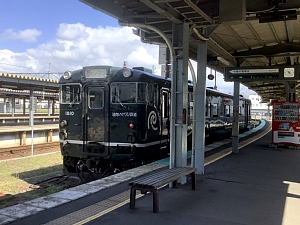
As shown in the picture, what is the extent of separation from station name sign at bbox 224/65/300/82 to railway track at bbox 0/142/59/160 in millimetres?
9851

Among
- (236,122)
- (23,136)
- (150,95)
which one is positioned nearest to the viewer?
(150,95)

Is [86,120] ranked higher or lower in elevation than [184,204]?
higher

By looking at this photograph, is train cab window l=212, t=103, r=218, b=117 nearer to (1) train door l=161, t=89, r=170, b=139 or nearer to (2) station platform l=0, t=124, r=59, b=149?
(1) train door l=161, t=89, r=170, b=139

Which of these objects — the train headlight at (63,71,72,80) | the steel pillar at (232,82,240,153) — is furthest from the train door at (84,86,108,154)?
the steel pillar at (232,82,240,153)

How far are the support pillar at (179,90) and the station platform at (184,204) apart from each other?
38.4 inches

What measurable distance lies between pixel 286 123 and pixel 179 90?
8718 mm

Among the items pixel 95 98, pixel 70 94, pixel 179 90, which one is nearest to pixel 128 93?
pixel 95 98

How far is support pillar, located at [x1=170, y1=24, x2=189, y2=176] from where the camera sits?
615 cm

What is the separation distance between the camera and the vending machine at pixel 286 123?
13.0 meters

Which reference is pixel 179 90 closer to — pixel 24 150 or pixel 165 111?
pixel 165 111

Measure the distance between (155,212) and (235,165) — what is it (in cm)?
463

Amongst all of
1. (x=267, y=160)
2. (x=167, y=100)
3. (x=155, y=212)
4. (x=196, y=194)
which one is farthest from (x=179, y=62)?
(x=267, y=160)

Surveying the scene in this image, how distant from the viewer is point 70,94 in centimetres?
905

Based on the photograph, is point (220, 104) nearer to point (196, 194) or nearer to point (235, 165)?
point (235, 165)
